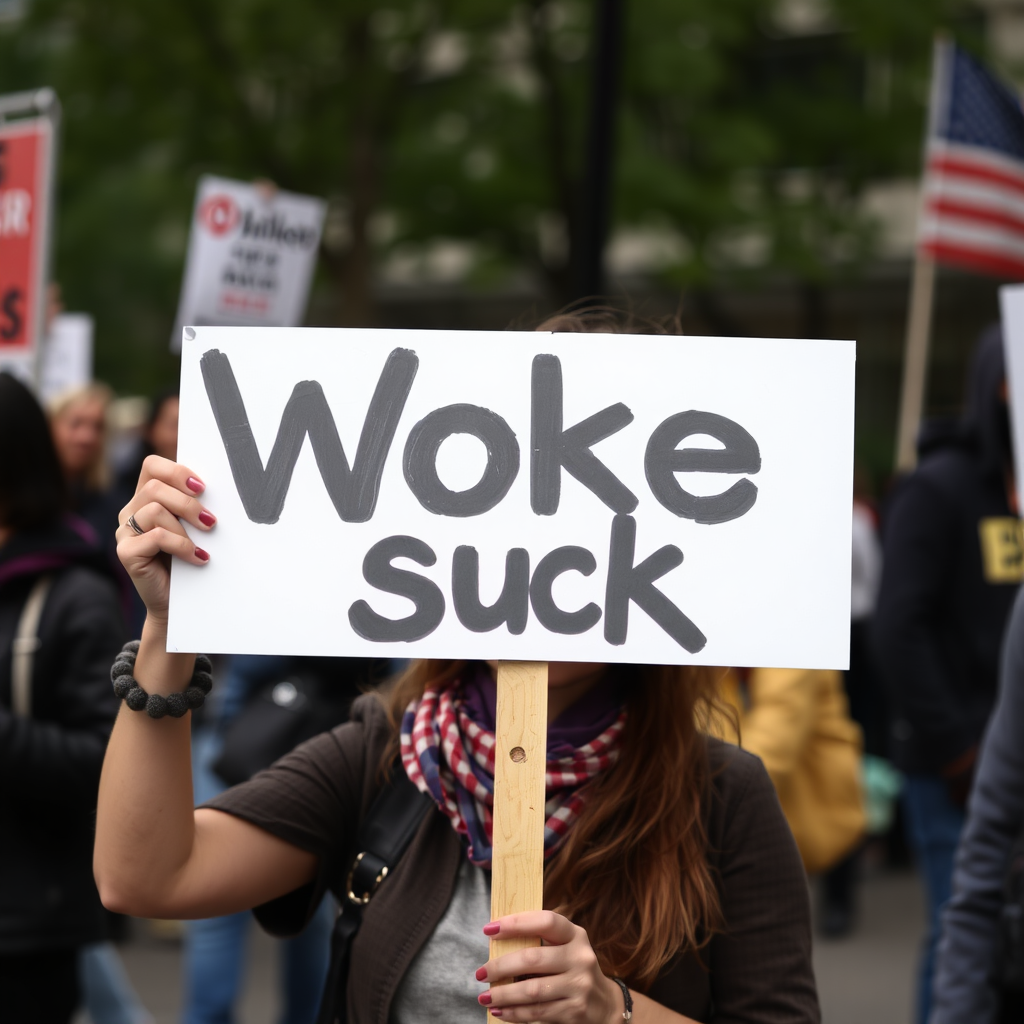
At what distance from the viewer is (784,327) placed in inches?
846

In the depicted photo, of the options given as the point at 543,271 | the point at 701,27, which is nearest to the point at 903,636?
the point at 701,27

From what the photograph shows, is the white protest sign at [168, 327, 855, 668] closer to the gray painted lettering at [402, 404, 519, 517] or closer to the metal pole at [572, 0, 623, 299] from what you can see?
the gray painted lettering at [402, 404, 519, 517]

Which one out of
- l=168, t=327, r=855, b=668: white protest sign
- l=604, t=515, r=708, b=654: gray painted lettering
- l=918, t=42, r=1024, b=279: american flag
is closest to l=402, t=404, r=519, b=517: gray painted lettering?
l=168, t=327, r=855, b=668: white protest sign

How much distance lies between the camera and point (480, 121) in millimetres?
13109

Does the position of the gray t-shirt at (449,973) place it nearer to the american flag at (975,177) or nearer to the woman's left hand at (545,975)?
the woman's left hand at (545,975)

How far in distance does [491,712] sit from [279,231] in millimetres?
4349

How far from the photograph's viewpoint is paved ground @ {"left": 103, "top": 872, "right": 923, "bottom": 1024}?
531cm

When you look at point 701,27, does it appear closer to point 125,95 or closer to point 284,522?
point 125,95

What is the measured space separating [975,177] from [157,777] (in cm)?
620

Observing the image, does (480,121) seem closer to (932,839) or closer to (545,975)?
(932,839)

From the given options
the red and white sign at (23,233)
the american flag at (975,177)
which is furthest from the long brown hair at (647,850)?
the american flag at (975,177)

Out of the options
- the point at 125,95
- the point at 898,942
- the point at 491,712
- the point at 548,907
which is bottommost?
the point at 898,942

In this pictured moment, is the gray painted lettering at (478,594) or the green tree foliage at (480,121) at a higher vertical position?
the green tree foliage at (480,121)

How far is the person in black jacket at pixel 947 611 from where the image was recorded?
406 cm
